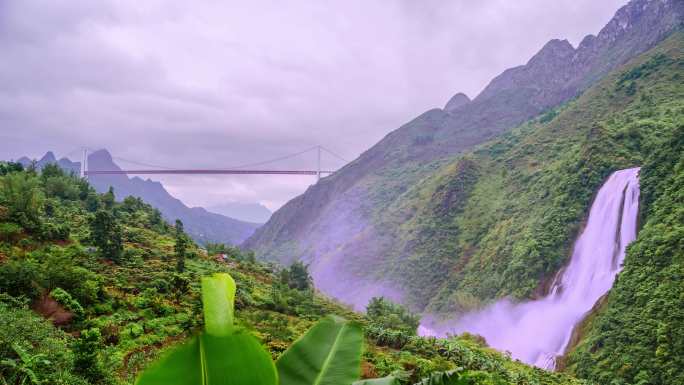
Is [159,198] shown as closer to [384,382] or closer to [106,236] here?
[106,236]

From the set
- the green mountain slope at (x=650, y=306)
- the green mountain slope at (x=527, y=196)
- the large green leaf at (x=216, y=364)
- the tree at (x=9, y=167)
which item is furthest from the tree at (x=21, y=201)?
the green mountain slope at (x=527, y=196)

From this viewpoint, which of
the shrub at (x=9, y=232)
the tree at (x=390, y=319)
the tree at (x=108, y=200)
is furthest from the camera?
the tree at (x=108, y=200)

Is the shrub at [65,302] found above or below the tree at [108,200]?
below

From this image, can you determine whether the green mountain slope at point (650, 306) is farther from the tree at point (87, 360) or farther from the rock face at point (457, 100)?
the rock face at point (457, 100)

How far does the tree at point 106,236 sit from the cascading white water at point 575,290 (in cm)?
1393

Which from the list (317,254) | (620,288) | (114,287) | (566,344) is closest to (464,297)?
(566,344)

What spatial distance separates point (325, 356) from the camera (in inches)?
37.8

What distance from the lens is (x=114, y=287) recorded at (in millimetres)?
8656

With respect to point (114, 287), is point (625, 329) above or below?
below

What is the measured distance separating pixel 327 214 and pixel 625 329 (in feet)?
169

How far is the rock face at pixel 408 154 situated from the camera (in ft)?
135

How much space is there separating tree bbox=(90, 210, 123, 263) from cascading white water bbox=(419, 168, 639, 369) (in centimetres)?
1393

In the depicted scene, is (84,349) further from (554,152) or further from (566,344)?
(554,152)

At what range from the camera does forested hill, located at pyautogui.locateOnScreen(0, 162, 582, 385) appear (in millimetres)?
4695
